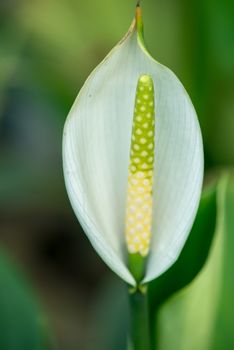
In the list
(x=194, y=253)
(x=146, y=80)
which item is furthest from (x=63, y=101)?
(x=146, y=80)

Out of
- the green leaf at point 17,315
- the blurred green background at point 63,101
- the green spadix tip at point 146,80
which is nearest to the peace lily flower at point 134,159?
the green spadix tip at point 146,80

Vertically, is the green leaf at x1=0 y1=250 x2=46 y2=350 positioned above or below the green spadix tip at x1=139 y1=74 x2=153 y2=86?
below

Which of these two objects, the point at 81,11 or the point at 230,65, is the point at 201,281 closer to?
the point at 230,65

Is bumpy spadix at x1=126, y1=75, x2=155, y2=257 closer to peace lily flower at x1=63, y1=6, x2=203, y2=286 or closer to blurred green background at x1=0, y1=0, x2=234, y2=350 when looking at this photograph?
peace lily flower at x1=63, y1=6, x2=203, y2=286

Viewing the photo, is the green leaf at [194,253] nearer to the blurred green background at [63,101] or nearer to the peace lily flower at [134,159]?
the peace lily flower at [134,159]

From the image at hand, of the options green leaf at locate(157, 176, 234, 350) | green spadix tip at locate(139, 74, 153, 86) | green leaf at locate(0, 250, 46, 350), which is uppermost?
green spadix tip at locate(139, 74, 153, 86)

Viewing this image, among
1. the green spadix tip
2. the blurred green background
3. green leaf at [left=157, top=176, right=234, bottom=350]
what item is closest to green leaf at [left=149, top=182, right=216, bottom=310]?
green leaf at [left=157, top=176, right=234, bottom=350]

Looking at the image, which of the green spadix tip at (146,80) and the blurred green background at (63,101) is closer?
the green spadix tip at (146,80)

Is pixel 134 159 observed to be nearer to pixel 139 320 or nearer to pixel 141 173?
pixel 141 173
